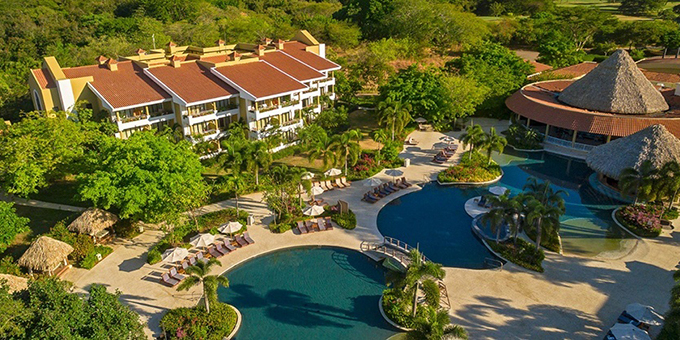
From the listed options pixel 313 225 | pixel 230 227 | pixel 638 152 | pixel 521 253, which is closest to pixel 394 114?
pixel 313 225

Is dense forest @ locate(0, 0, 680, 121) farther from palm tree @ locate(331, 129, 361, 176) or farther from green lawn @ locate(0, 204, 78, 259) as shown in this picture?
green lawn @ locate(0, 204, 78, 259)

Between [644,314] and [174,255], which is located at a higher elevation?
[174,255]

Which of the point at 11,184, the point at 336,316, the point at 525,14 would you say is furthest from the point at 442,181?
the point at 525,14

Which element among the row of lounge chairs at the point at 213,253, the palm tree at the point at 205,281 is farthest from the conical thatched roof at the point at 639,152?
the palm tree at the point at 205,281

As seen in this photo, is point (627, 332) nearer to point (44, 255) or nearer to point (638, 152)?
point (638, 152)

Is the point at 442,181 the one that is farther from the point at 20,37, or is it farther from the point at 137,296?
the point at 20,37

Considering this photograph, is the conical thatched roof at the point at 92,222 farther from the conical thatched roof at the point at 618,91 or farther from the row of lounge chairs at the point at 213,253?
the conical thatched roof at the point at 618,91
